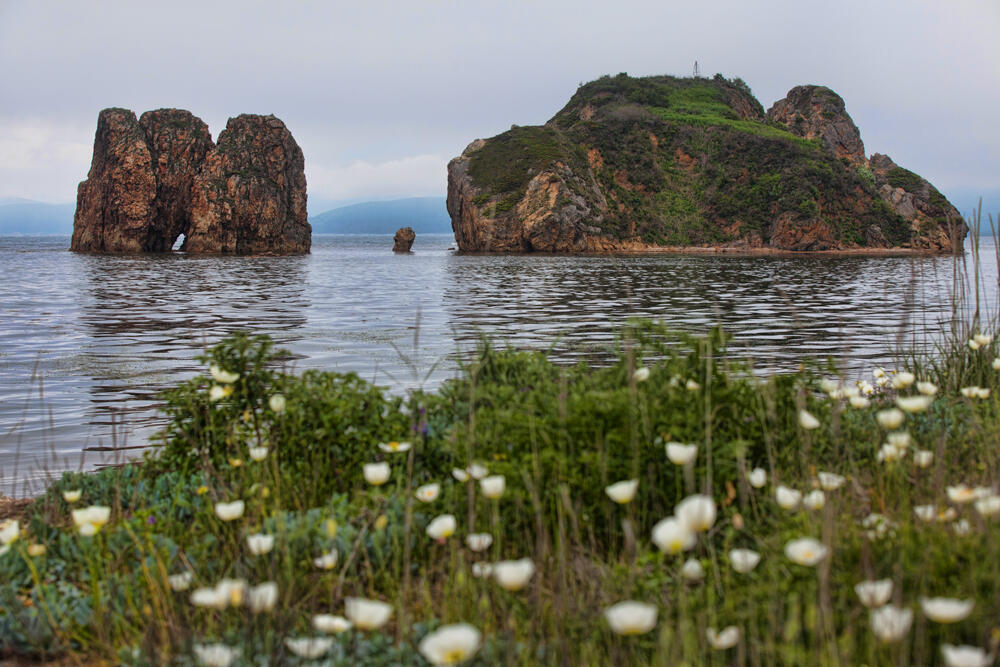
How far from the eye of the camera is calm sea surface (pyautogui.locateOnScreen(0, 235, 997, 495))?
665 cm

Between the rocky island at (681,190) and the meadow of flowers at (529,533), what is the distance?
62.5 meters

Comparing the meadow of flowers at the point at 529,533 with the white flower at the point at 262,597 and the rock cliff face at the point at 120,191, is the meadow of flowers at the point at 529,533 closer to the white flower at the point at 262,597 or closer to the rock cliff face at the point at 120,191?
the white flower at the point at 262,597

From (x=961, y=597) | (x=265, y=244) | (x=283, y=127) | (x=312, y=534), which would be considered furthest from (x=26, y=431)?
(x=283, y=127)

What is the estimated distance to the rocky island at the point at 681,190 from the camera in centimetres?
6788

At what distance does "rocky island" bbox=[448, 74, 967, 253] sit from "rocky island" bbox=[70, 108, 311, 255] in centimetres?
2140

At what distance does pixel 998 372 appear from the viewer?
5.23m

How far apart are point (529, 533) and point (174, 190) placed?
75.4m

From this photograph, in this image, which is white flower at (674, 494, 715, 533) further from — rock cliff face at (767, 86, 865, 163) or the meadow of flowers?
rock cliff face at (767, 86, 865, 163)

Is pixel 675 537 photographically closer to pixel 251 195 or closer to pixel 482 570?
pixel 482 570

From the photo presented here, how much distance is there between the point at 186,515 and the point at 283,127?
81122 millimetres

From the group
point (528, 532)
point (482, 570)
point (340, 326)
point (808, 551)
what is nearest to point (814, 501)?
point (808, 551)

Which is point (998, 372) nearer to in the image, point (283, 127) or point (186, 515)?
point (186, 515)

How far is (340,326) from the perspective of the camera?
48.7 feet

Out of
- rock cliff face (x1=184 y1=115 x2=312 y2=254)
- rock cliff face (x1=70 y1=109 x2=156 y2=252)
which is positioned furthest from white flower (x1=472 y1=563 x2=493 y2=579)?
rock cliff face (x1=70 y1=109 x2=156 y2=252)
